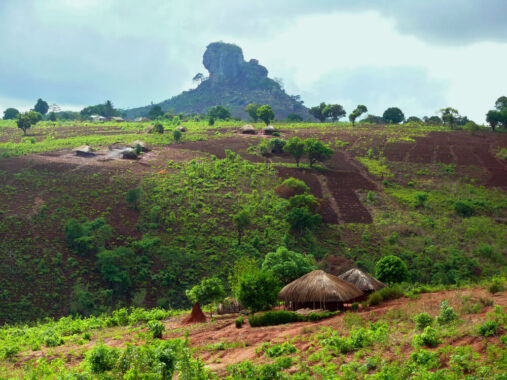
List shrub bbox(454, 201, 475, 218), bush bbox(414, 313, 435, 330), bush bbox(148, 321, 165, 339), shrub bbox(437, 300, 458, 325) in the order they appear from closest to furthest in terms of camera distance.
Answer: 1. shrub bbox(437, 300, 458, 325)
2. bush bbox(414, 313, 435, 330)
3. bush bbox(148, 321, 165, 339)
4. shrub bbox(454, 201, 475, 218)

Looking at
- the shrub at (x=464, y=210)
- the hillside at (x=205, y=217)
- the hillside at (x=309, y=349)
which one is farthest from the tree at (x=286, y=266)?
the shrub at (x=464, y=210)

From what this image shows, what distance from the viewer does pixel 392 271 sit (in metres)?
27.5

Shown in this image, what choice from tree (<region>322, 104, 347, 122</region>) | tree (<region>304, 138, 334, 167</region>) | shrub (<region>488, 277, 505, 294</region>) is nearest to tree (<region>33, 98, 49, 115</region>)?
tree (<region>322, 104, 347, 122</region>)

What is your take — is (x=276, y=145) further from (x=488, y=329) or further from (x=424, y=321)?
(x=488, y=329)

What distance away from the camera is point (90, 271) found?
33406 mm

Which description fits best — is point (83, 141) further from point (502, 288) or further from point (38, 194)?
point (502, 288)

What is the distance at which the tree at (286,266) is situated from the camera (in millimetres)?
27375

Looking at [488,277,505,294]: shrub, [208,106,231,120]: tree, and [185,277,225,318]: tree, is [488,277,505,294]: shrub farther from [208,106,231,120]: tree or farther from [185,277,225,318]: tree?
[208,106,231,120]: tree

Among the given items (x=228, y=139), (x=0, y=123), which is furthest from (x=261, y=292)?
(x=0, y=123)

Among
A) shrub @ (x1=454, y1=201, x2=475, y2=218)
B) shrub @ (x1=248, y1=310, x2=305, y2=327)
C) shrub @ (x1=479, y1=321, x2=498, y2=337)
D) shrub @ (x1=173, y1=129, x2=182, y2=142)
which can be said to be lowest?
shrub @ (x1=248, y1=310, x2=305, y2=327)

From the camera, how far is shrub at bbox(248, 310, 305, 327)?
60.7ft

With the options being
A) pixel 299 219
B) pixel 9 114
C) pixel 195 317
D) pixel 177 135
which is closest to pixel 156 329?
pixel 195 317

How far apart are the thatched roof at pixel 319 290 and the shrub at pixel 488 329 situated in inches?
391

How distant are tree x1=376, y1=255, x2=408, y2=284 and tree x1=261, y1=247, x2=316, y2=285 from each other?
16.5 ft
